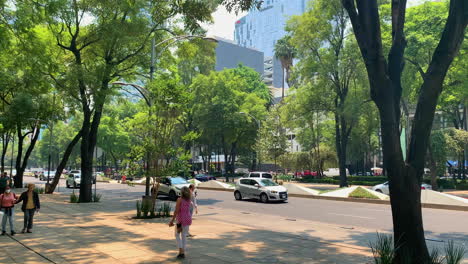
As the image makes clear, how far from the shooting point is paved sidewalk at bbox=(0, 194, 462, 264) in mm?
7859

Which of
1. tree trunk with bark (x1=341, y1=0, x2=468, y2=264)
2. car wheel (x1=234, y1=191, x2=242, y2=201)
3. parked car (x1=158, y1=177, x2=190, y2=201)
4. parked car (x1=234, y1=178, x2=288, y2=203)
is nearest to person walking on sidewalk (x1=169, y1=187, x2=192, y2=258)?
tree trunk with bark (x1=341, y1=0, x2=468, y2=264)

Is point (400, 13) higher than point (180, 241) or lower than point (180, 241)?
higher

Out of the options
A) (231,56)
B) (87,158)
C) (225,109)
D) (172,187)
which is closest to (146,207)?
(87,158)

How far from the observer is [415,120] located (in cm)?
705

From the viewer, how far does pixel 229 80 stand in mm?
50000

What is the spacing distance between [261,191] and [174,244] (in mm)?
13931

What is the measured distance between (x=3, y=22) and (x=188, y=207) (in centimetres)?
1092

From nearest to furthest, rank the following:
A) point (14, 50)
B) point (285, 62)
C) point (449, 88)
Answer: point (14, 50) < point (449, 88) < point (285, 62)

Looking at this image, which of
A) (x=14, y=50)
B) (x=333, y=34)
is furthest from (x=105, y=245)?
(x=333, y=34)

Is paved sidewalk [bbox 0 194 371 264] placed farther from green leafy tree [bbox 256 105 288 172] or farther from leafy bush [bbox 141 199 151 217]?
green leafy tree [bbox 256 105 288 172]

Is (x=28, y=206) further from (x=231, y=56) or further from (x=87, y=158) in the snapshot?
(x=231, y=56)

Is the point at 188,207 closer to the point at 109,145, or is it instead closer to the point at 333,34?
the point at 333,34

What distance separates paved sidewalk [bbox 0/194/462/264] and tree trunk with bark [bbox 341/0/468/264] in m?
1.58

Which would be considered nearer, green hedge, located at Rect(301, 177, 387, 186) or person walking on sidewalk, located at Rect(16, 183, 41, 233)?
person walking on sidewalk, located at Rect(16, 183, 41, 233)
